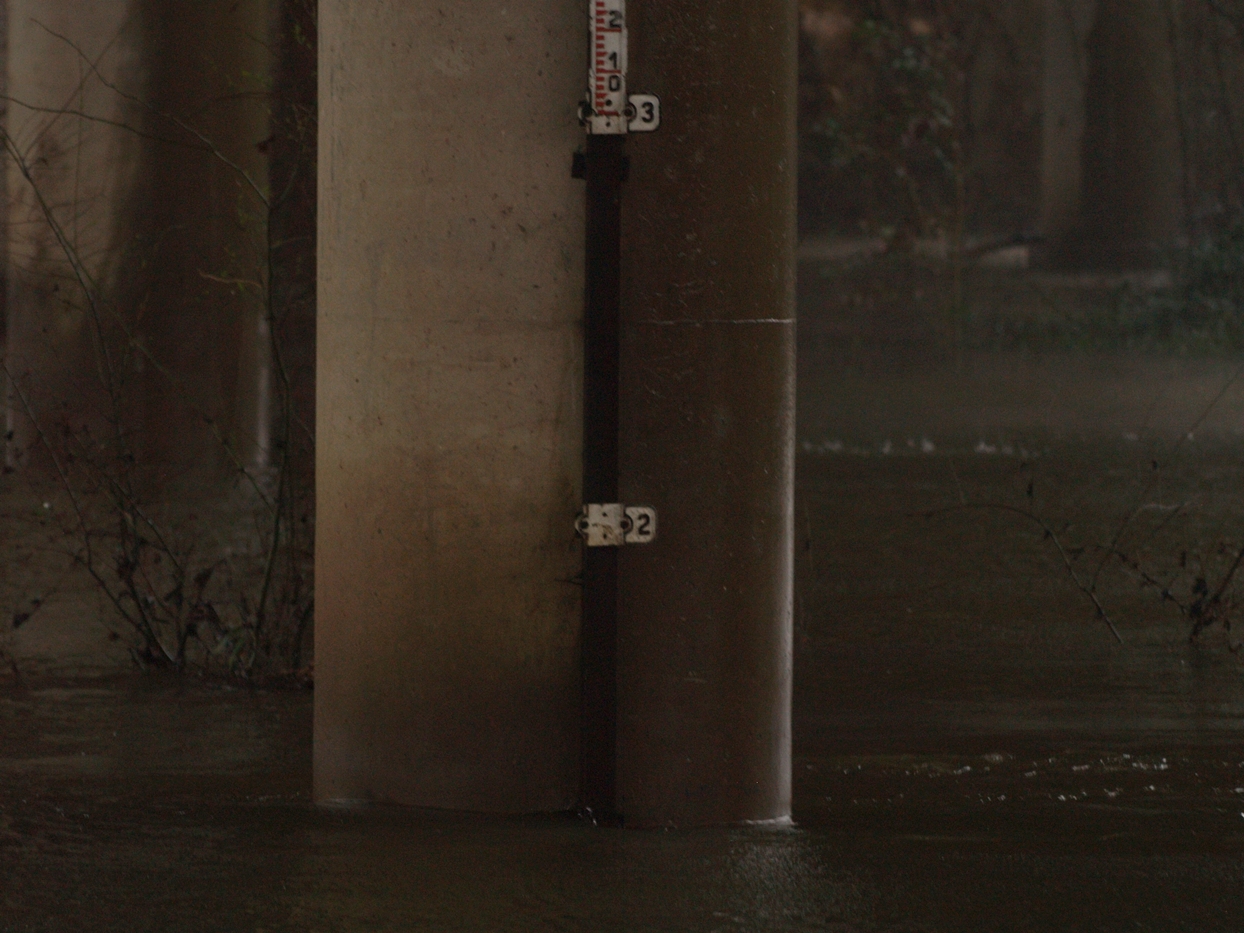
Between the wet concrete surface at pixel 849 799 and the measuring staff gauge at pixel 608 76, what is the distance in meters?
1.73

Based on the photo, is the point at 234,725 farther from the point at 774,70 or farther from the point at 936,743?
the point at 774,70

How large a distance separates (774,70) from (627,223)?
0.54 m

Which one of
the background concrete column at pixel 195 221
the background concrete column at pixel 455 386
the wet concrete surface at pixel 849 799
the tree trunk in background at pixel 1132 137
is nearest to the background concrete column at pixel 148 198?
the background concrete column at pixel 195 221

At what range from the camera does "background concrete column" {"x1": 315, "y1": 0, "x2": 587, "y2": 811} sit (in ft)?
19.1

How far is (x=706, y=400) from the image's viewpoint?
5836 millimetres

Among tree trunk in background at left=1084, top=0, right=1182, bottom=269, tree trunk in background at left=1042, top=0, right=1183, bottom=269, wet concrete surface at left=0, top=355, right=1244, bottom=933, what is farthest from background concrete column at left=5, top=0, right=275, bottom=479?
tree trunk in background at left=1084, top=0, right=1182, bottom=269

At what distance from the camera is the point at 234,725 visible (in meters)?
7.47

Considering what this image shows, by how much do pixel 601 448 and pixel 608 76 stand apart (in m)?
0.90

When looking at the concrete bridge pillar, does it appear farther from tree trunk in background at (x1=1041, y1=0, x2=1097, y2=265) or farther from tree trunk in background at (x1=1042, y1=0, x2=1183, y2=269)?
tree trunk in background at (x1=1041, y1=0, x2=1097, y2=265)

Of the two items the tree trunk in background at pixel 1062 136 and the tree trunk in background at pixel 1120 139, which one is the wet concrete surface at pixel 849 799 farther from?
the tree trunk in background at pixel 1062 136

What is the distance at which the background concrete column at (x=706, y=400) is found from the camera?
5.79 m

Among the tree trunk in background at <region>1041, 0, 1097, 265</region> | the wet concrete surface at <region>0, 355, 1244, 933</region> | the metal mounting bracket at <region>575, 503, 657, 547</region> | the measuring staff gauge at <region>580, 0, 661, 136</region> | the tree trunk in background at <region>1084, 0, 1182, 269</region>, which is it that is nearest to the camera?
the wet concrete surface at <region>0, 355, 1244, 933</region>

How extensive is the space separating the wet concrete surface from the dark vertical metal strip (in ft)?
0.70

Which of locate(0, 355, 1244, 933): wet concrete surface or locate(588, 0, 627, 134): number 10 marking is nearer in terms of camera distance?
locate(0, 355, 1244, 933): wet concrete surface
